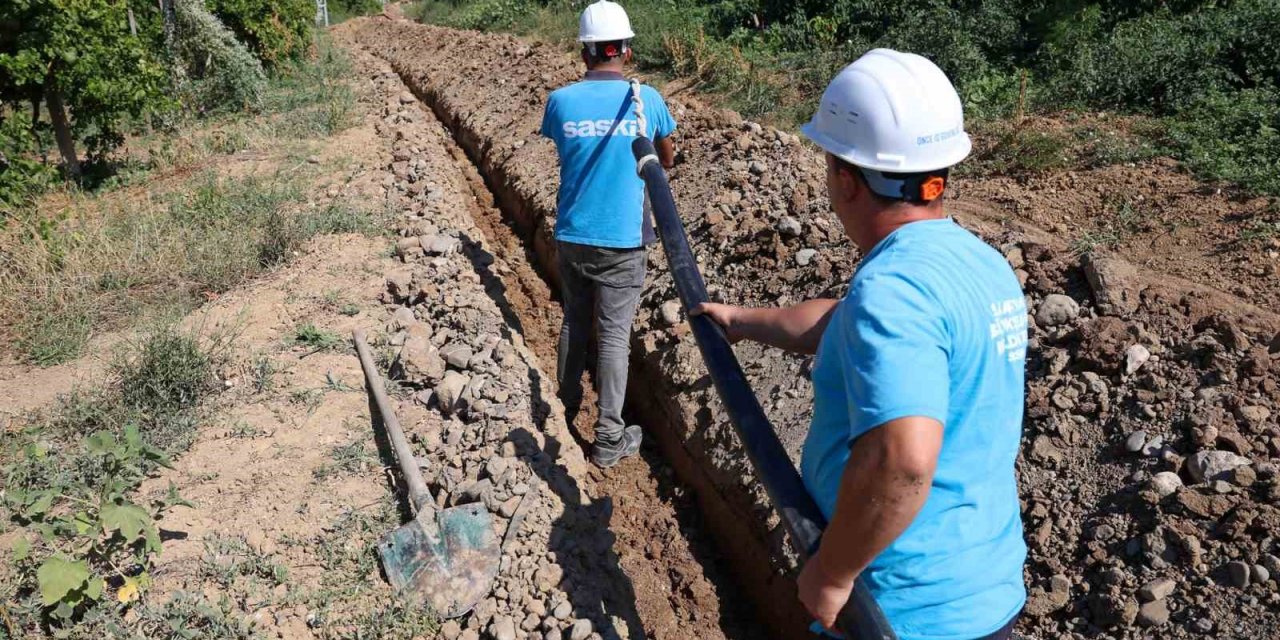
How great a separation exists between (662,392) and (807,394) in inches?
39.8

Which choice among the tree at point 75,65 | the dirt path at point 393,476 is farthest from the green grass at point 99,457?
the tree at point 75,65

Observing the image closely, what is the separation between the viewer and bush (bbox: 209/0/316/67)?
1365cm

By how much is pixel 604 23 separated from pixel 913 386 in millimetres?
2898

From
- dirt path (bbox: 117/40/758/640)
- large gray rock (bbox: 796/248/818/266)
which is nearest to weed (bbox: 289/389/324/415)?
dirt path (bbox: 117/40/758/640)

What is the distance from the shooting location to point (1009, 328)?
1.68 meters

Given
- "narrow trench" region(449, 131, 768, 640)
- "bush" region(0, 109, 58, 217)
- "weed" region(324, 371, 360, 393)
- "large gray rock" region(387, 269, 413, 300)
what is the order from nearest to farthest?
"narrow trench" region(449, 131, 768, 640) → "weed" region(324, 371, 360, 393) → "large gray rock" region(387, 269, 413, 300) → "bush" region(0, 109, 58, 217)

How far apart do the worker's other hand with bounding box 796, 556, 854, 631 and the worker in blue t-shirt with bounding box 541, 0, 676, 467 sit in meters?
2.60

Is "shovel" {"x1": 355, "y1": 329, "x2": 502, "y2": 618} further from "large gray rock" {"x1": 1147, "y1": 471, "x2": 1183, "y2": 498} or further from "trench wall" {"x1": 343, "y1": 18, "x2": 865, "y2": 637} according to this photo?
"large gray rock" {"x1": 1147, "y1": 471, "x2": 1183, "y2": 498}

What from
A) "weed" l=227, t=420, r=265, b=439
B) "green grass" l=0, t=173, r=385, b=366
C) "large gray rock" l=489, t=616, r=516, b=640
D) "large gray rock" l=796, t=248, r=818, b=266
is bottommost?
"large gray rock" l=489, t=616, r=516, b=640

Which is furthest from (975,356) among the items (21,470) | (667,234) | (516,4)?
(516,4)

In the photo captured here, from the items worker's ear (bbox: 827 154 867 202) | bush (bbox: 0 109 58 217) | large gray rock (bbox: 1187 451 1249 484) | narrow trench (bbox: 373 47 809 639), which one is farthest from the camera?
bush (bbox: 0 109 58 217)

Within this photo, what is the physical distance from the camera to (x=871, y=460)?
1.45 m

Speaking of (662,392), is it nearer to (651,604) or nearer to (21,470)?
(651,604)

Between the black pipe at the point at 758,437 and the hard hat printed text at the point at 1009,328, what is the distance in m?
0.52
